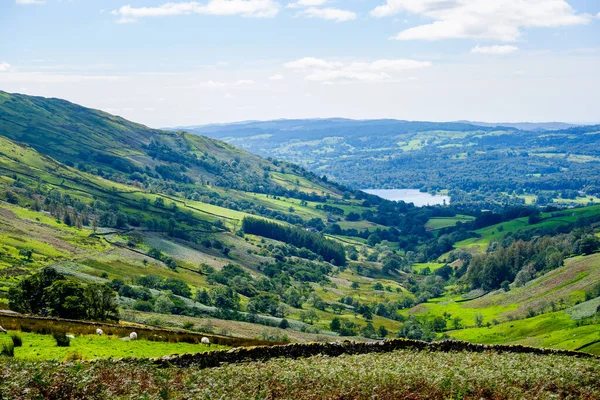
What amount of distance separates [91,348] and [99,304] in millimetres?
32770

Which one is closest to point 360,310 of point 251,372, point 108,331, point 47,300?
point 47,300

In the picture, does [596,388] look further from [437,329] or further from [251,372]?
[437,329]

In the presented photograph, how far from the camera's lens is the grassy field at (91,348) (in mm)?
36884

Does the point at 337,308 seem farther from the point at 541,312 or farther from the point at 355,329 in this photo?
the point at 541,312

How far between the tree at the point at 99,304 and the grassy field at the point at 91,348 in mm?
24566

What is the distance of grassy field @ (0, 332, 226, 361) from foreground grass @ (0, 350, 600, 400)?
19.4 ft

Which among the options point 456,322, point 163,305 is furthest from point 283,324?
point 456,322

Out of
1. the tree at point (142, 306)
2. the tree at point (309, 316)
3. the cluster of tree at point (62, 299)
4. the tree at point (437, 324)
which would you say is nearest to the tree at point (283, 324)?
the tree at point (309, 316)

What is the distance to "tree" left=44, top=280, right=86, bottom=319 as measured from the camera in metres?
68.4

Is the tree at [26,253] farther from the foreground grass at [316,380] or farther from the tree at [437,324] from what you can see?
the foreground grass at [316,380]

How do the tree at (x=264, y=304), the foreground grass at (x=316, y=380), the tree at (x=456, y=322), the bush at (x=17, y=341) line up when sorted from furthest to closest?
the tree at (x=264, y=304)
the tree at (x=456, y=322)
the bush at (x=17, y=341)
the foreground grass at (x=316, y=380)

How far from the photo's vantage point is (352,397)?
31031mm

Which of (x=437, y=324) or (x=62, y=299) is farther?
(x=437, y=324)

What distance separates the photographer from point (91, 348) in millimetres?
41000
